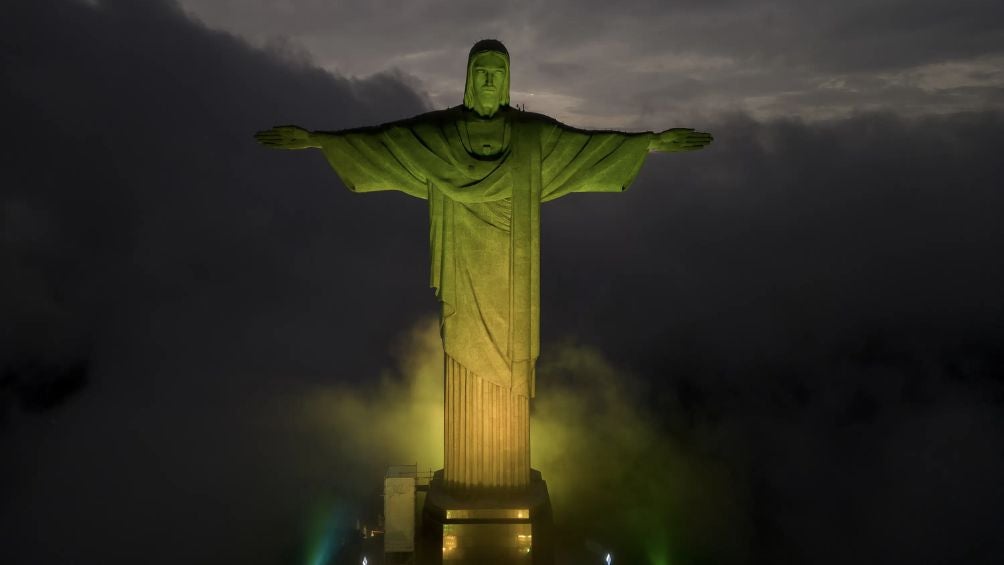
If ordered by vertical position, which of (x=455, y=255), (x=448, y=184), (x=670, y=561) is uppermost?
(x=448, y=184)

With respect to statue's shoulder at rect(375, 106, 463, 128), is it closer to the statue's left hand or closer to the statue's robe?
the statue's robe

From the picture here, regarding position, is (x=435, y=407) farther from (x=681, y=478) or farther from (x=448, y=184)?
(x=448, y=184)

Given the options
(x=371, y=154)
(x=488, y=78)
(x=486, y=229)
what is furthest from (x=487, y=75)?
(x=486, y=229)

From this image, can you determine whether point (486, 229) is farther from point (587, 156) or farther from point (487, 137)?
point (587, 156)

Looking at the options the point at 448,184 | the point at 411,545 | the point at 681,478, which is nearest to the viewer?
the point at 448,184

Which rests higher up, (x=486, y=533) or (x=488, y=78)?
(x=488, y=78)

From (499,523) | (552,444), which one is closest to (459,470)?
(499,523)

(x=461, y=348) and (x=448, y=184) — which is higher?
(x=448, y=184)

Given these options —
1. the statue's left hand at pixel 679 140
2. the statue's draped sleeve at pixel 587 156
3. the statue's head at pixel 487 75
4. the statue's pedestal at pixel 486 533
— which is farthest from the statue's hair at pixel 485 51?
the statue's pedestal at pixel 486 533
